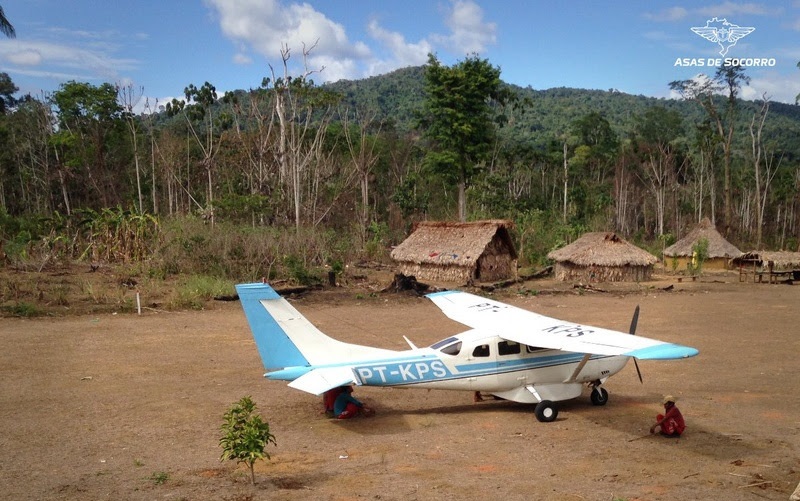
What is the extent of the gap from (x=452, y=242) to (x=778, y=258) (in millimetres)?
18068

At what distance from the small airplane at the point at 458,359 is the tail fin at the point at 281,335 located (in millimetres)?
15

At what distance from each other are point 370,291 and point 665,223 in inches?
1658

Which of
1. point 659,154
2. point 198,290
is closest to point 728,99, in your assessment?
point 659,154

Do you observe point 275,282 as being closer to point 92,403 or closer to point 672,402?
point 92,403

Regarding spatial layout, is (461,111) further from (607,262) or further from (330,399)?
(330,399)

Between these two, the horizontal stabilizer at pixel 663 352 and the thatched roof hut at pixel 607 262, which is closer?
the horizontal stabilizer at pixel 663 352

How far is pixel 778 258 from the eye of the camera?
120 ft

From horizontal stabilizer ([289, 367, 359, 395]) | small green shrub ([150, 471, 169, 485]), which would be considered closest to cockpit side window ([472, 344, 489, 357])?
horizontal stabilizer ([289, 367, 359, 395])

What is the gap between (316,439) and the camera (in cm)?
1005

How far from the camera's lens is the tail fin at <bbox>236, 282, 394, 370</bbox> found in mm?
10391

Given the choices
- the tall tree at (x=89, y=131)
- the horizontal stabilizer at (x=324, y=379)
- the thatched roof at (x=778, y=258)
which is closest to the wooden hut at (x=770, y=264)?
the thatched roof at (x=778, y=258)

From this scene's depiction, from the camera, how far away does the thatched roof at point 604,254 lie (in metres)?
32.6

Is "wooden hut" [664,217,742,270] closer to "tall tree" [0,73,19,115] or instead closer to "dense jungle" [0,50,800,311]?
"dense jungle" [0,50,800,311]

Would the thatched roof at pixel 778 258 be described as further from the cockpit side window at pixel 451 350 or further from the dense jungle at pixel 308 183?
the cockpit side window at pixel 451 350
